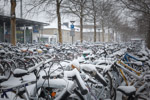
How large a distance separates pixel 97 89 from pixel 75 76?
4.29 ft

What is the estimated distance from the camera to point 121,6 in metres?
9.62

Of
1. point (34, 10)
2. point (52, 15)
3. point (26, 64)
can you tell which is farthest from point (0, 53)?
point (52, 15)

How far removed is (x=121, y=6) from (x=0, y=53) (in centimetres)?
744

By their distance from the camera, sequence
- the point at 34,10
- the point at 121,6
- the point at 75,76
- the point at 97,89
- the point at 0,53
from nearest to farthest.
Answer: the point at 75,76 → the point at 97,89 → the point at 0,53 → the point at 121,6 → the point at 34,10

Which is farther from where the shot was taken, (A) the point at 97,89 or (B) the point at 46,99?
(A) the point at 97,89

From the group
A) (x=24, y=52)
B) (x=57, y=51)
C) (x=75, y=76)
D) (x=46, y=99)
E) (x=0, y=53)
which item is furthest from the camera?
(x=57, y=51)

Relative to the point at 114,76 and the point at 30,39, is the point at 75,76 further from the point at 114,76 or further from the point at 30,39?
the point at 30,39

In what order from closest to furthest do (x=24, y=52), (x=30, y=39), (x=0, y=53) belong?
1. (x=0, y=53)
2. (x=24, y=52)
3. (x=30, y=39)

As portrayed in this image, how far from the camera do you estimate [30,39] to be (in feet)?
102

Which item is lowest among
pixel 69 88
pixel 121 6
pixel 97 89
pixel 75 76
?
pixel 97 89

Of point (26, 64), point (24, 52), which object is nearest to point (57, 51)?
point (24, 52)

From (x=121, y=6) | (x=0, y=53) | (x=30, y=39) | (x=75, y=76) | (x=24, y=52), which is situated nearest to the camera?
(x=75, y=76)

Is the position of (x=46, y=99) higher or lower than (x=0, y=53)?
lower

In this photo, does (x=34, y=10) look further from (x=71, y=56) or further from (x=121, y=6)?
(x=121, y=6)
